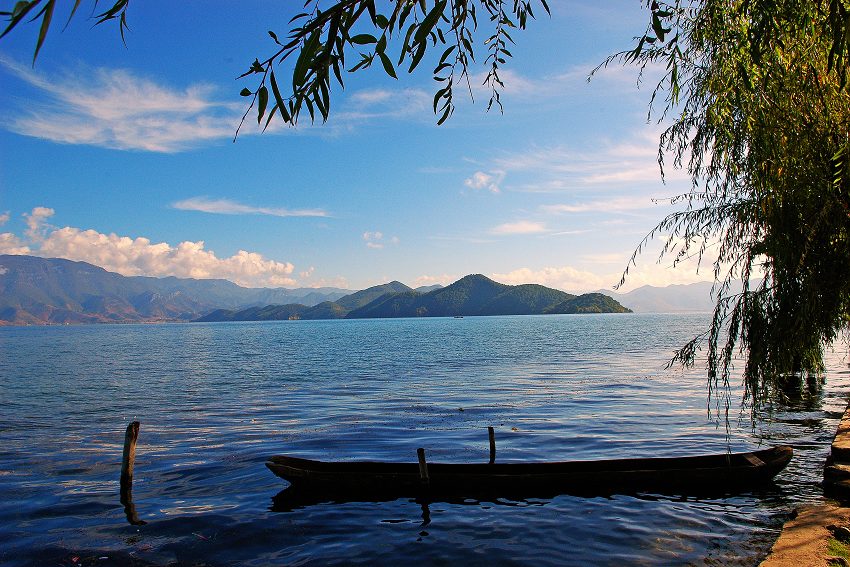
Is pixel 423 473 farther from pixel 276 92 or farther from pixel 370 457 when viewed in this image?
pixel 276 92

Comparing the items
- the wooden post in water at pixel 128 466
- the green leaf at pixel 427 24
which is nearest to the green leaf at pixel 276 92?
the green leaf at pixel 427 24

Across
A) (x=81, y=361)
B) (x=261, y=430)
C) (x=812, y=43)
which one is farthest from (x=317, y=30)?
(x=81, y=361)

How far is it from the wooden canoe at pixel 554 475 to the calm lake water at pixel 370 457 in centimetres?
37

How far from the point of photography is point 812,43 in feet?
29.2

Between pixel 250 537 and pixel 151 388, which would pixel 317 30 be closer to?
pixel 250 537

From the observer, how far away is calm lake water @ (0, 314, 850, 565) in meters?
12.3

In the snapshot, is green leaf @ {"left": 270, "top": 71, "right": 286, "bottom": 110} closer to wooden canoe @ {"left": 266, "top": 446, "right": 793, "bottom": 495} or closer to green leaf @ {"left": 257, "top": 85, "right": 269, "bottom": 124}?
green leaf @ {"left": 257, "top": 85, "right": 269, "bottom": 124}

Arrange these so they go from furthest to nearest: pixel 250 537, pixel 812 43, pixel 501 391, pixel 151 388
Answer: pixel 151 388
pixel 501 391
pixel 250 537
pixel 812 43

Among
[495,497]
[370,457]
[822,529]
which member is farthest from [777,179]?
[370,457]

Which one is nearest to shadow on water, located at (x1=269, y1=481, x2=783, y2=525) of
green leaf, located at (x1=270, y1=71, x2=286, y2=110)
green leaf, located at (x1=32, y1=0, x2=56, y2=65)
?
green leaf, located at (x1=270, y1=71, x2=286, y2=110)

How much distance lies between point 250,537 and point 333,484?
256 cm

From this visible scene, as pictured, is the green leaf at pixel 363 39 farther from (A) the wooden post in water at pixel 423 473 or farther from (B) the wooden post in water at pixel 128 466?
(B) the wooden post in water at pixel 128 466

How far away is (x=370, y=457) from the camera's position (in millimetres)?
20500

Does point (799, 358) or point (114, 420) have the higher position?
point (799, 358)
